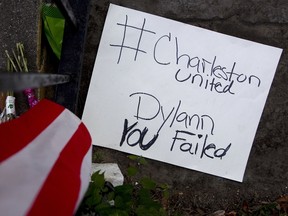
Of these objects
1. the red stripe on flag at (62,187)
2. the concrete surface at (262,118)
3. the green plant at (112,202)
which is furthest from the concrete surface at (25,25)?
the red stripe on flag at (62,187)

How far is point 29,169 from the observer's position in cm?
55

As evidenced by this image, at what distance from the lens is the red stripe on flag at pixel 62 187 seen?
52 centimetres

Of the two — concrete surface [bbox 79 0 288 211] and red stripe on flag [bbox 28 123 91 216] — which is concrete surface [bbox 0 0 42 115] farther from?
red stripe on flag [bbox 28 123 91 216]

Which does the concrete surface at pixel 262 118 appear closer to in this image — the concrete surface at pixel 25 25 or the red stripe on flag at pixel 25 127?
the concrete surface at pixel 25 25

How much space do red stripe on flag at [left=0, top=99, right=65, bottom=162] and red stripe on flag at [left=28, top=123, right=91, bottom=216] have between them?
0.17 feet

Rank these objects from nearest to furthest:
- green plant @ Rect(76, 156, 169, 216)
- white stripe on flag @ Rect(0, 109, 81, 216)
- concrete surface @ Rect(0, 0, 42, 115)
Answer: white stripe on flag @ Rect(0, 109, 81, 216), green plant @ Rect(76, 156, 169, 216), concrete surface @ Rect(0, 0, 42, 115)

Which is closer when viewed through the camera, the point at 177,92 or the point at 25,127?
the point at 25,127

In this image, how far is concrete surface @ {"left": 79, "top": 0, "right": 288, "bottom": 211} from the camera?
1.25 meters

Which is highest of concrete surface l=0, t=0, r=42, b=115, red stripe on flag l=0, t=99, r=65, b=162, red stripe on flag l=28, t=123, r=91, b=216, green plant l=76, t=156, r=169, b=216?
concrete surface l=0, t=0, r=42, b=115

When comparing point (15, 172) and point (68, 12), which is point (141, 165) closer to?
point (68, 12)

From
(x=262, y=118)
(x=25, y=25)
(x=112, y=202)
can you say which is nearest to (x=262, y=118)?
(x=262, y=118)

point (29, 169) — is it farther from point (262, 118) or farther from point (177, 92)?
point (262, 118)

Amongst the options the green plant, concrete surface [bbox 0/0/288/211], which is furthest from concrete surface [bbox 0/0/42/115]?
the green plant

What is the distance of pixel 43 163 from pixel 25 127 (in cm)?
9
